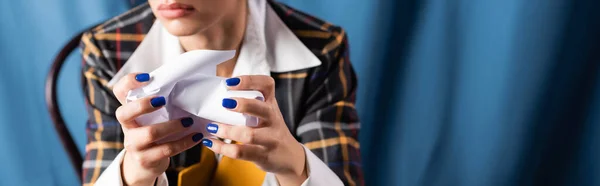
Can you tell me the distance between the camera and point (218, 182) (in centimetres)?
77

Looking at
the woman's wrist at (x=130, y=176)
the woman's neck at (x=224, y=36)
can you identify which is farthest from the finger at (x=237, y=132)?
the woman's neck at (x=224, y=36)

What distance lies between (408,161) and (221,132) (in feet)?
2.08

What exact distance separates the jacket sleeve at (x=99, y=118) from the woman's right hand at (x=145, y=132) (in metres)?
0.19

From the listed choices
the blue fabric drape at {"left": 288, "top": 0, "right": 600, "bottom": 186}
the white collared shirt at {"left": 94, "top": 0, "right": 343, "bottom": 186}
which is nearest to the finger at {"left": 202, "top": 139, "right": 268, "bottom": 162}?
the white collared shirt at {"left": 94, "top": 0, "right": 343, "bottom": 186}

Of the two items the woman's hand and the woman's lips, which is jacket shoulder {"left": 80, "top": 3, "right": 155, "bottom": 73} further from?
the woman's hand

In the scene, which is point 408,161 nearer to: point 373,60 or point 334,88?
point 373,60

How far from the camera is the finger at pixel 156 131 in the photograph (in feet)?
1.85

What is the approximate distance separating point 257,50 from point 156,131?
0.31 m

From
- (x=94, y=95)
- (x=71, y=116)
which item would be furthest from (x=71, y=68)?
(x=94, y=95)

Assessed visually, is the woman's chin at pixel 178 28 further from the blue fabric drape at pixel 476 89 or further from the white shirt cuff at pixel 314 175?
the blue fabric drape at pixel 476 89

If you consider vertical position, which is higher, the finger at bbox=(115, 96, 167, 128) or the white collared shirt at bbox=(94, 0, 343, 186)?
the finger at bbox=(115, 96, 167, 128)

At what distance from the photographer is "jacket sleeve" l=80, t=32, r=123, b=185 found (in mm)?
806

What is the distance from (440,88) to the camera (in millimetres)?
1084

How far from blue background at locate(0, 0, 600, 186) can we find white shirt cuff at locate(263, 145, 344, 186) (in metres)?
0.38
